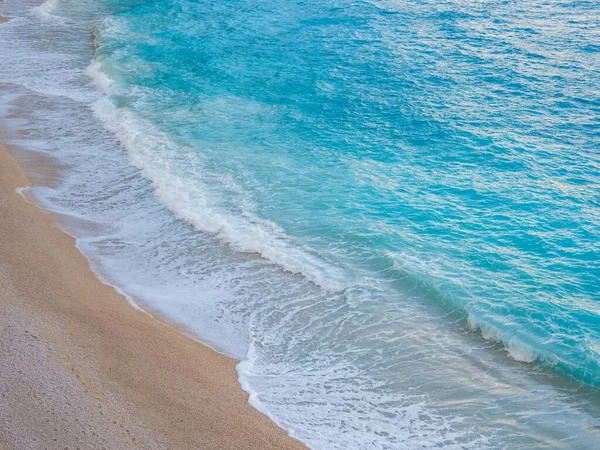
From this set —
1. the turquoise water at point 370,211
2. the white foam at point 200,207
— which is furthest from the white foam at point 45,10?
the white foam at point 200,207

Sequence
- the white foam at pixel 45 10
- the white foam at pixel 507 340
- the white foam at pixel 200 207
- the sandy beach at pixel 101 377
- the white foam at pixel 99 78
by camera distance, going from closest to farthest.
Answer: the sandy beach at pixel 101 377 < the white foam at pixel 507 340 < the white foam at pixel 200 207 < the white foam at pixel 99 78 < the white foam at pixel 45 10

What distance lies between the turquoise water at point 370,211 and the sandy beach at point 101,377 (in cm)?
47

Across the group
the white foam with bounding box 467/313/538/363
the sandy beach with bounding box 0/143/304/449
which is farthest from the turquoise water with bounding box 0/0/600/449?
the sandy beach with bounding box 0/143/304/449

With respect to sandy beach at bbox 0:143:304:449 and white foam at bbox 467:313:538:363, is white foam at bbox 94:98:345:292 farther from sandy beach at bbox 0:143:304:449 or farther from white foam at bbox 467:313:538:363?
sandy beach at bbox 0:143:304:449

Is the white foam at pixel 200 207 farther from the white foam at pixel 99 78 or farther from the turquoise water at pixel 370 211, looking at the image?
the white foam at pixel 99 78

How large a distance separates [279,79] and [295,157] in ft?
18.7

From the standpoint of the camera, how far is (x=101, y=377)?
21.1 feet

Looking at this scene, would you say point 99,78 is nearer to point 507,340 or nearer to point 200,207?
point 200,207

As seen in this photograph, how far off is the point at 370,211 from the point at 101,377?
21.0 ft

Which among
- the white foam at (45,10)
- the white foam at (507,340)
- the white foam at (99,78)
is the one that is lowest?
the white foam at (507,340)

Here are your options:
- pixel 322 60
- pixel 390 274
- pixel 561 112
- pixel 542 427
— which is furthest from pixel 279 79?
pixel 542 427

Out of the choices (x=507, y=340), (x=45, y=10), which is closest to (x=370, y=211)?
(x=507, y=340)

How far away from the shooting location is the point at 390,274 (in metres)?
9.59

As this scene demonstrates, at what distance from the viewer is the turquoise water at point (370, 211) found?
7.26 m
